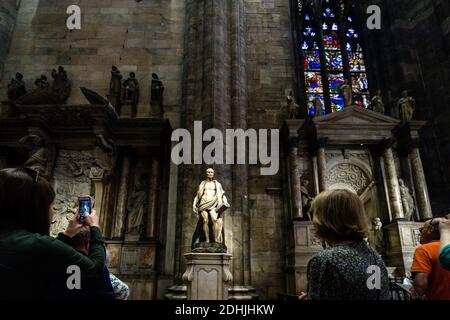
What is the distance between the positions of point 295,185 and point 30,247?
7.61 m

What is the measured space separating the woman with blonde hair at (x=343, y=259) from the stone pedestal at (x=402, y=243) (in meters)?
6.96

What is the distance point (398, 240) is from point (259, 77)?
597cm

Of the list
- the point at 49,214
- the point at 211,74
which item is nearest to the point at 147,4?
the point at 211,74

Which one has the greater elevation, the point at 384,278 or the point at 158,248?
the point at 158,248

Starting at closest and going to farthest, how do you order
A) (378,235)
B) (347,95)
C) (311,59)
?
(378,235)
(347,95)
(311,59)

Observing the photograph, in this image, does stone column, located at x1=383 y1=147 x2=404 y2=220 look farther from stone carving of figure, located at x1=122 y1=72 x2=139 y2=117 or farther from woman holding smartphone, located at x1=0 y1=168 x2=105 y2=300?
woman holding smartphone, located at x1=0 y1=168 x2=105 y2=300

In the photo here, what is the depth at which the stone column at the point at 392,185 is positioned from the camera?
813 centimetres

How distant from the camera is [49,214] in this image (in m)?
1.48

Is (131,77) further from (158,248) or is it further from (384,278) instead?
(384,278)

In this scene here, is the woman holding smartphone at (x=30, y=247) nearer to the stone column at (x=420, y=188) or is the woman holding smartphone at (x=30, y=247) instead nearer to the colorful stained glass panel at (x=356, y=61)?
the stone column at (x=420, y=188)

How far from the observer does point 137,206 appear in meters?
8.73

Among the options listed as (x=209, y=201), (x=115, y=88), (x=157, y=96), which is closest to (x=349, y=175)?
(x=209, y=201)

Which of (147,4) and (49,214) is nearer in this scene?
(49,214)

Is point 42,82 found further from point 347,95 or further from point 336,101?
point 336,101
